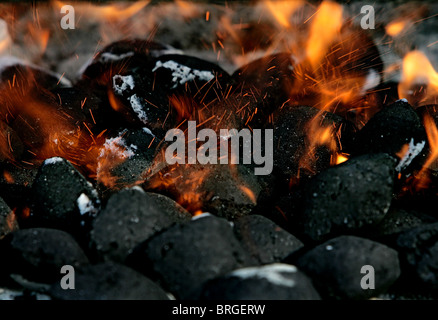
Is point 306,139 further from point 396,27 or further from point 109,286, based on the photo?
point 396,27

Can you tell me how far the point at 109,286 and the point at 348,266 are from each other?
0.76 meters

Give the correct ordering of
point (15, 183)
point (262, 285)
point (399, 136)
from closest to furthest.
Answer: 1. point (262, 285)
2. point (399, 136)
3. point (15, 183)

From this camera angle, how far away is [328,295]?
48.8 inches

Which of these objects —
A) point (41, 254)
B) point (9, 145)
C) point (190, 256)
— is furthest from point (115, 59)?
point (190, 256)

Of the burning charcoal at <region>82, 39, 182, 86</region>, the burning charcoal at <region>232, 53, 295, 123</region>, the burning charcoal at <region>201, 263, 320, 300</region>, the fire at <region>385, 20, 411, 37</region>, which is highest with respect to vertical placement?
the fire at <region>385, 20, 411, 37</region>

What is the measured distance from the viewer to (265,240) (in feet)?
4.55

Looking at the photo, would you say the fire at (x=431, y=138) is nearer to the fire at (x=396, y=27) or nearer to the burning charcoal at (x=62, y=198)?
the fire at (x=396, y=27)

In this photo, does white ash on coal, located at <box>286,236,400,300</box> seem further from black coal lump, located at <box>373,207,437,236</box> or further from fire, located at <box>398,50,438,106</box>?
fire, located at <box>398,50,438,106</box>

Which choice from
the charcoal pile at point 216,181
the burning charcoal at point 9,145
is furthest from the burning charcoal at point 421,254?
the burning charcoal at point 9,145

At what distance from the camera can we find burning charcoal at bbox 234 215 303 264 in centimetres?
135

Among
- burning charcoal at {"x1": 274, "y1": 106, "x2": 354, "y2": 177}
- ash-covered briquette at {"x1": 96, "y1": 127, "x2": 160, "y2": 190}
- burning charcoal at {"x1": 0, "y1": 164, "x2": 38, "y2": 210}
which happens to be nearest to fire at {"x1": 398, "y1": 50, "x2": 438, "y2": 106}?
burning charcoal at {"x1": 274, "y1": 106, "x2": 354, "y2": 177}

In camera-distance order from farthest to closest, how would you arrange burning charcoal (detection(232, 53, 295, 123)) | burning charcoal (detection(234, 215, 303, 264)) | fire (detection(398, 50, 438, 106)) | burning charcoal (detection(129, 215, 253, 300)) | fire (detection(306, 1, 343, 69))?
fire (detection(306, 1, 343, 69)), fire (detection(398, 50, 438, 106)), burning charcoal (detection(232, 53, 295, 123)), burning charcoal (detection(234, 215, 303, 264)), burning charcoal (detection(129, 215, 253, 300))

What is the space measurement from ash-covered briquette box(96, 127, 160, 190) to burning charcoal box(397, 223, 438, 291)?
112 centimetres

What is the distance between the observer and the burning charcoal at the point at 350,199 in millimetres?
1376
